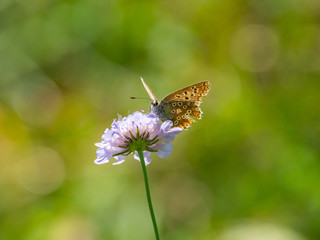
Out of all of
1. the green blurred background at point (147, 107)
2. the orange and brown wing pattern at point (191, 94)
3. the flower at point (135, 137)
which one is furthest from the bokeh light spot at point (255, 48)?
the flower at point (135, 137)

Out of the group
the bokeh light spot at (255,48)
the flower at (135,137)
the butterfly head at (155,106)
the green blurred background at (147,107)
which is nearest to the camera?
the flower at (135,137)

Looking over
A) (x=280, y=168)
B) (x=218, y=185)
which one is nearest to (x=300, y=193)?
(x=280, y=168)

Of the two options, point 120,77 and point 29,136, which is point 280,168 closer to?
point 120,77

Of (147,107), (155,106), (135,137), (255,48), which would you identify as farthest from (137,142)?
(255,48)

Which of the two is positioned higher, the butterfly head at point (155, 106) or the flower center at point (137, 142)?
the butterfly head at point (155, 106)

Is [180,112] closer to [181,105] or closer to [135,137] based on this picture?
[181,105]

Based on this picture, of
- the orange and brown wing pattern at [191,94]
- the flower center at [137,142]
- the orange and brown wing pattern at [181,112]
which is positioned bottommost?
the flower center at [137,142]

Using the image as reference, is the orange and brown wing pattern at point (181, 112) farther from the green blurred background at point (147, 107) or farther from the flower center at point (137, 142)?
the green blurred background at point (147, 107)
